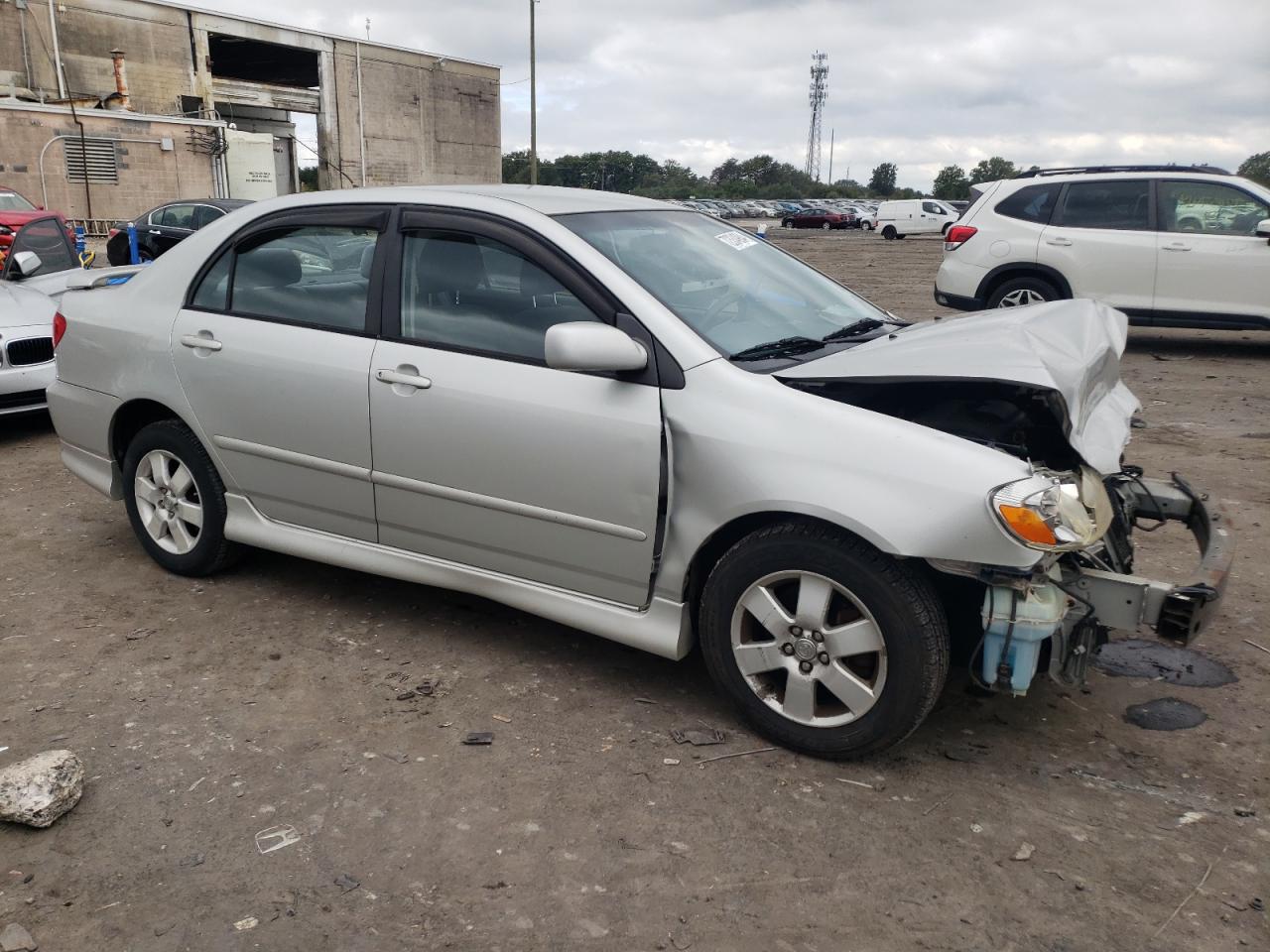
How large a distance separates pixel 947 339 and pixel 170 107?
134ft

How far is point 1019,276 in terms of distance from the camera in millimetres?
10336

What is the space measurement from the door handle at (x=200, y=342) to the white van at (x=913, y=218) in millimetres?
39269

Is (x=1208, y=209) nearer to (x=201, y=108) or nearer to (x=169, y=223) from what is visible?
(x=169, y=223)

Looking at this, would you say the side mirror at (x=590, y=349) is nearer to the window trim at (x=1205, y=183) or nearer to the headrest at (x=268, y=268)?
the headrest at (x=268, y=268)

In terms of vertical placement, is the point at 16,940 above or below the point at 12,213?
below

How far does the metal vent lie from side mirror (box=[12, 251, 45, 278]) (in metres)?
25.3

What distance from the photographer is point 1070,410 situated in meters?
3.01

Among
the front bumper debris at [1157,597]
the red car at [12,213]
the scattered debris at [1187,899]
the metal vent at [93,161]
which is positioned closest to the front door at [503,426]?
the front bumper debris at [1157,597]

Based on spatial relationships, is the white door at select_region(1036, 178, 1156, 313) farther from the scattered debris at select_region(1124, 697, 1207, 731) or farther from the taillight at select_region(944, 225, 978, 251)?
the scattered debris at select_region(1124, 697, 1207, 731)

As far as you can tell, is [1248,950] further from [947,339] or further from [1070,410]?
[947,339]

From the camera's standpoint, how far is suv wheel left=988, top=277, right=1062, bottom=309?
33.6 feet

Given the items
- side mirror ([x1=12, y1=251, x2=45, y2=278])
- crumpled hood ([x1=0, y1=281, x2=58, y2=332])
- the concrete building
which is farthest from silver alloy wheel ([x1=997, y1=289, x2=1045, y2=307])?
the concrete building

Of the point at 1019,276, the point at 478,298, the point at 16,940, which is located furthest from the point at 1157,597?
the point at 1019,276

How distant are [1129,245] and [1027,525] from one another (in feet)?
27.1
